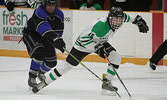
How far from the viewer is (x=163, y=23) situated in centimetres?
782

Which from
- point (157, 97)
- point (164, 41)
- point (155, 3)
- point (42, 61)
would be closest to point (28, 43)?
point (42, 61)

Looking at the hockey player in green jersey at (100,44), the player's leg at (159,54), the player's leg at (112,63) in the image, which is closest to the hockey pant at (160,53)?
the player's leg at (159,54)

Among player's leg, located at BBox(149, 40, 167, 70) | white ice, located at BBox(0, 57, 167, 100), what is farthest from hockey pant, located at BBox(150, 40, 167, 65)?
white ice, located at BBox(0, 57, 167, 100)

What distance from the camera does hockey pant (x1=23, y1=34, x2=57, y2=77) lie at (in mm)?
5902

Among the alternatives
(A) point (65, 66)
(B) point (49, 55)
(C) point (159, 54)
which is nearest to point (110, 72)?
(A) point (65, 66)

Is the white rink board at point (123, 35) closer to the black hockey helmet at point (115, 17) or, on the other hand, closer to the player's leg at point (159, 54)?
the player's leg at point (159, 54)

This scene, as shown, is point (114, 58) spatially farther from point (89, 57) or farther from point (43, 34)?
point (89, 57)

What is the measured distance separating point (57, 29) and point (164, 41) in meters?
2.12

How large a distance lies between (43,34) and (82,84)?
1120 mm

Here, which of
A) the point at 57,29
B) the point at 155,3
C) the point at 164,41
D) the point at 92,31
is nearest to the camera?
the point at 92,31

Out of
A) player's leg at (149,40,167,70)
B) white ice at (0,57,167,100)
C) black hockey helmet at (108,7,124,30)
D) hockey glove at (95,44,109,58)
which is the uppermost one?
black hockey helmet at (108,7,124,30)

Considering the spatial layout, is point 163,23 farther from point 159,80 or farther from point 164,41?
point 159,80

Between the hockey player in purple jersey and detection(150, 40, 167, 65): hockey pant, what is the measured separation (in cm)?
193

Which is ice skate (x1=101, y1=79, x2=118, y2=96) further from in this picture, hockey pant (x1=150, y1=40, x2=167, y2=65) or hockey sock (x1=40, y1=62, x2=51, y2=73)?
hockey pant (x1=150, y1=40, x2=167, y2=65)
